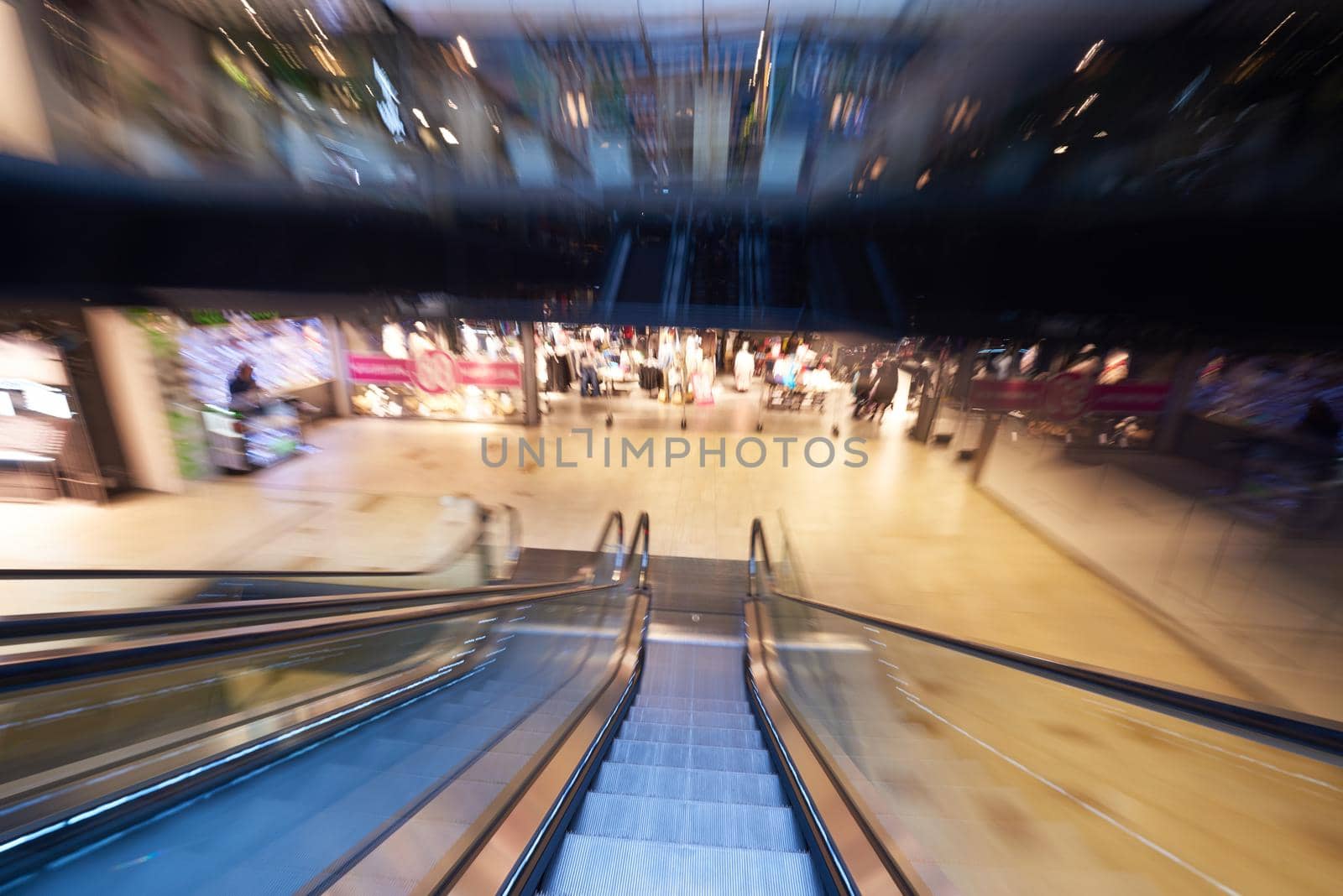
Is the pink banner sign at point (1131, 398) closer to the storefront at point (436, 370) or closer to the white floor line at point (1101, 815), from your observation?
the white floor line at point (1101, 815)

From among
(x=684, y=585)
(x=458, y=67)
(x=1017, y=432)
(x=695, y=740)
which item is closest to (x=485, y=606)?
(x=695, y=740)

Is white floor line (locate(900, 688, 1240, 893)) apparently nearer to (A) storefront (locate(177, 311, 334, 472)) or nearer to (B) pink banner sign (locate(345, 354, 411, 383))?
(A) storefront (locate(177, 311, 334, 472))

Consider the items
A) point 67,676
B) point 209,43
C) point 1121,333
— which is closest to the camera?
point 67,676

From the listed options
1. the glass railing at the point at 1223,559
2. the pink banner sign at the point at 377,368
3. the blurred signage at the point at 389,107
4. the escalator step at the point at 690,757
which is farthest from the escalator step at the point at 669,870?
the pink banner sign at the point at 377,368

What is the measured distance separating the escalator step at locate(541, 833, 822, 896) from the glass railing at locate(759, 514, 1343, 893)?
27cm

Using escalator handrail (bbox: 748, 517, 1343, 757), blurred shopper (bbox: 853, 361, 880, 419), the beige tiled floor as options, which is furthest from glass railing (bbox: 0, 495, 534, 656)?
blurred shopper (bbox: 853, 361, 880, 419)

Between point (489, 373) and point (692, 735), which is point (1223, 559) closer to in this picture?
point (692, 735)

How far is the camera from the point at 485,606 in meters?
2.06

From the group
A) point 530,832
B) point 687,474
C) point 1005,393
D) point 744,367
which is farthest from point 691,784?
point 744,367

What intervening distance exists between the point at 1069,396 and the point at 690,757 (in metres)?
5.73

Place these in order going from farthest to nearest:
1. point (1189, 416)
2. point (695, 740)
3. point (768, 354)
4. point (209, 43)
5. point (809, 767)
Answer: point (768, 354) < point (209, 43) < point (1189, 416) < point (695, 740) < point (809, 767)

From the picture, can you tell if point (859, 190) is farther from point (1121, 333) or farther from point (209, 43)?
point (209, 43)

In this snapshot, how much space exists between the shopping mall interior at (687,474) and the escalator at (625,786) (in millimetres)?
18

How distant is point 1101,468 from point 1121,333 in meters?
2.01
